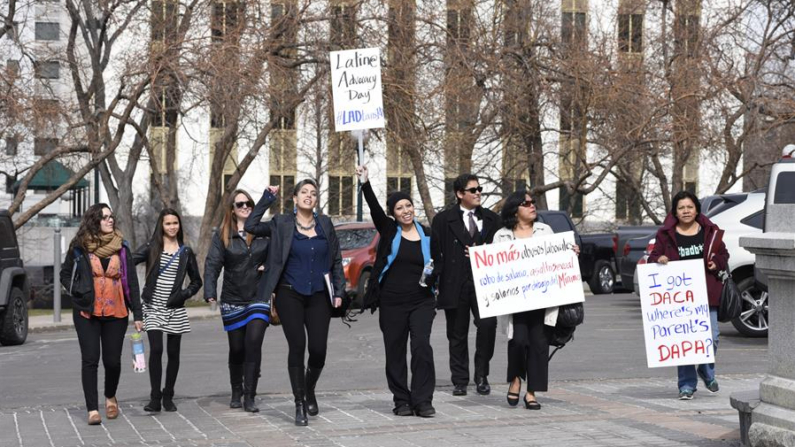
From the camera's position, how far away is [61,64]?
28.2 metres

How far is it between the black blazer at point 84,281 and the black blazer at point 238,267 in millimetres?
570

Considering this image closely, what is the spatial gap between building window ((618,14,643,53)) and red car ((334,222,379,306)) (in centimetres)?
1079

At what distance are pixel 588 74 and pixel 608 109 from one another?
107cm

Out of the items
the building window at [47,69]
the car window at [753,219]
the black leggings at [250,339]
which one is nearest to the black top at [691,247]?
the black leggings at [250,339]

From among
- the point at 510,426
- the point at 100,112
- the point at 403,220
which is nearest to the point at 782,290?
the point at 510,426

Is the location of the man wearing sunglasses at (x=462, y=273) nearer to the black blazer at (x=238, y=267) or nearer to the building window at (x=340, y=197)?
the black blazer at (x=238, y=267)

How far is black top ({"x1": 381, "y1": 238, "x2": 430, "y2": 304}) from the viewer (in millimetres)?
10516

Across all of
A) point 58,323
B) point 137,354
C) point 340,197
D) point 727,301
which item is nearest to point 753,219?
point 727,301

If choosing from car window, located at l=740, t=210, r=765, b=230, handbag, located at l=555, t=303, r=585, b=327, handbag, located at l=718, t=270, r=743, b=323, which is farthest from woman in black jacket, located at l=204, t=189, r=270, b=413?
car window, located at l=740, t=210, r=765, b=230

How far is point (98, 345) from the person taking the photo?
10531 millimetres

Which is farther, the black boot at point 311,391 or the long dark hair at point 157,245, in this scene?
the long dark hair at point 157,245

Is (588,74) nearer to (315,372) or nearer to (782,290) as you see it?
(315,372)

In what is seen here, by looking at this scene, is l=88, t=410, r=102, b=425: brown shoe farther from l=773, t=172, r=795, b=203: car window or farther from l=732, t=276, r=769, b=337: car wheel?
l=732, t=276, r=769, b=337: car wheel

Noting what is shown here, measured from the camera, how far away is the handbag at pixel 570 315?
35.8 ft
